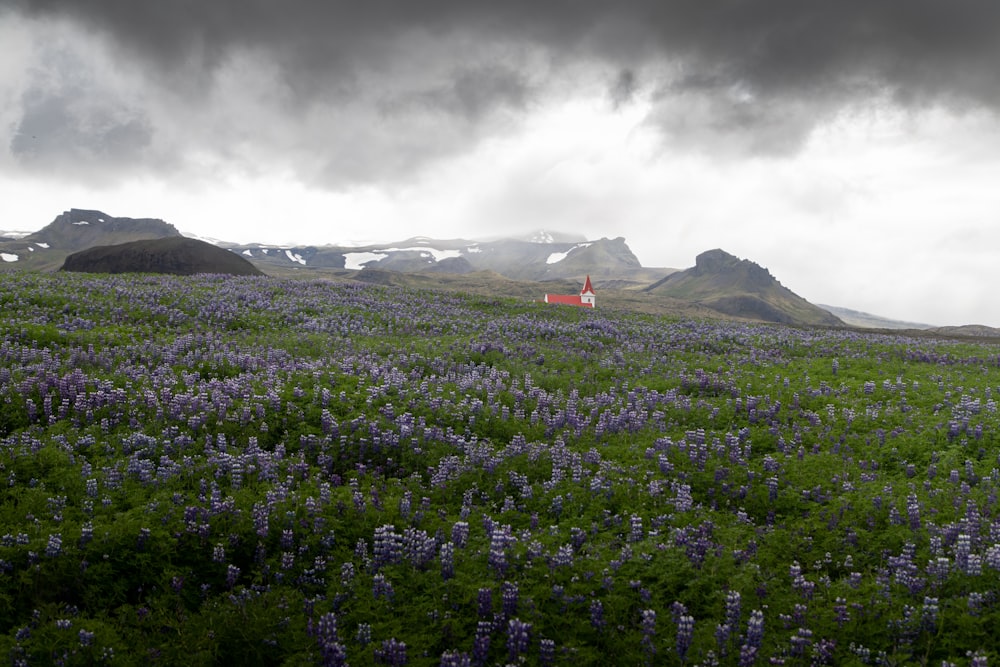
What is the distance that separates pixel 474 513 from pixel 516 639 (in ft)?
7.96

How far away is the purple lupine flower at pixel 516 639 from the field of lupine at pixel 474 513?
0.04 metres

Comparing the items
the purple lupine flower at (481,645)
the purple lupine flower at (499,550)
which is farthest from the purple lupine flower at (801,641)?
the purple lupine flower at (499,550)

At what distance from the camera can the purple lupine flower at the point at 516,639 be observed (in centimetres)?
524

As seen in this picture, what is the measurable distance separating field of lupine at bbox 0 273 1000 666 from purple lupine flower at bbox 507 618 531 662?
43 mm

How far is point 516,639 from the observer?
5305 mm

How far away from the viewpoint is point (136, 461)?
794cm

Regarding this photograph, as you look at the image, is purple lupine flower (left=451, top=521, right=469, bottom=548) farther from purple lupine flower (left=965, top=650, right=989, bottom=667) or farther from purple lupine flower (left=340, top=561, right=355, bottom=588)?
purple lupine flower (left=965, top=650, right=989, bottom=667)

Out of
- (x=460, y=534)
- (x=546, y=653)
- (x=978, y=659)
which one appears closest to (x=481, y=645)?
(x=546, y=653)

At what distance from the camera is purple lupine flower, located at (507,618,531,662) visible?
5242 millimetres

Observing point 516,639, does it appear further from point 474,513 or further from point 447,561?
point 474,513

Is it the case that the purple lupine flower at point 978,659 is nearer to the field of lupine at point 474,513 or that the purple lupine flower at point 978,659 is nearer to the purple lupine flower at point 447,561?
the field of lupine at point 474,513

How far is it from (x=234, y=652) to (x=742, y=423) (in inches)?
382

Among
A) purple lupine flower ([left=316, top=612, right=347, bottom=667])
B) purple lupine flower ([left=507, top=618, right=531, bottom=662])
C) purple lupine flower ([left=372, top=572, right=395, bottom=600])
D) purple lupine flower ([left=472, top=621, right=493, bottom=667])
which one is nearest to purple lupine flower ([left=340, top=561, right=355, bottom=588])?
purple lupine flower ([left=372, top=572, right=395, bottom=600])

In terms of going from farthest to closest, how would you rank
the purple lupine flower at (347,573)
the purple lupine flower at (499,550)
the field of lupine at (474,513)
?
the purple lupine flower at (499,550) < the purple lupine flower at (347,573) < the field of lupine at (474,513)
